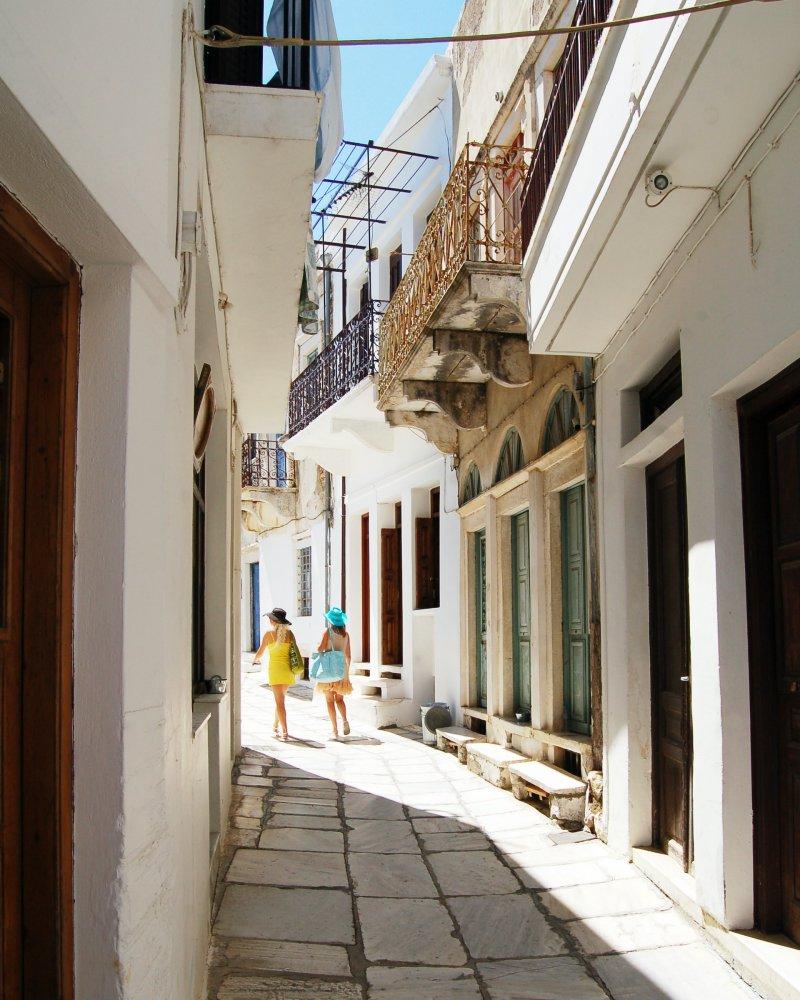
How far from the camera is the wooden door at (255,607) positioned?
87.1 feet

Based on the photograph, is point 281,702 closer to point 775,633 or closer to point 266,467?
point 775,633

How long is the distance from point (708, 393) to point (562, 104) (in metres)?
2.60

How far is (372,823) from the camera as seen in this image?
22.7ft

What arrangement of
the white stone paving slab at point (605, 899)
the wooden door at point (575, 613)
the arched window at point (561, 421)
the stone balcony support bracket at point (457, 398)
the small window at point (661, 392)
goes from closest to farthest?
the white stone paving slab at point (605, 899) < the small window at point (661, 392) < the arched window at point (561, 421) < the wooden door at point (575, 613) < the stone balcony support bracket at point (457, 398)

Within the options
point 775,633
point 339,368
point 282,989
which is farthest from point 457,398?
point 282,989

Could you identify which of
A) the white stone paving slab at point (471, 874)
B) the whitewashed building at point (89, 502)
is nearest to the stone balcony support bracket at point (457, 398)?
the white stone paving slab at point (471, 874)

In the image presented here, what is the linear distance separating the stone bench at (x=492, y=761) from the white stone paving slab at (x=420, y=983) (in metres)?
3.85

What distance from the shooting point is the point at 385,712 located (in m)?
12.6

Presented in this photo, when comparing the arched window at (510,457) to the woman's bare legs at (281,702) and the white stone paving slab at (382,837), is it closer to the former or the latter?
the woman's bare legs at (281,702)

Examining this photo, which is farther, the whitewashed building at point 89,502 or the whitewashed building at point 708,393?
the whitewashed building at point 708,393

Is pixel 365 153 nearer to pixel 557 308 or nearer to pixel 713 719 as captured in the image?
pixel 557 308

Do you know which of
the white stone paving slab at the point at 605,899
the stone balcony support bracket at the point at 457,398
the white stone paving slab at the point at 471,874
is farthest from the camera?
the stone balcony support bracket at the point at 457,398

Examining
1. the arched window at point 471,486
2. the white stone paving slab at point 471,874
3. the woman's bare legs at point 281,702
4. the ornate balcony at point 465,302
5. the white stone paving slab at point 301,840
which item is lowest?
the white stone paving slab at point 471,874

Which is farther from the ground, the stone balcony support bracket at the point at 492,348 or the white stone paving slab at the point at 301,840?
the stone balcony support bracket at the point at 492,348
